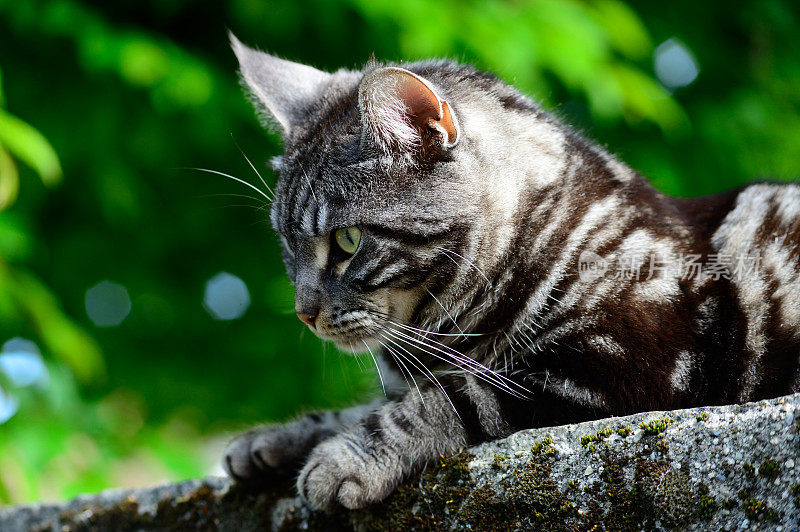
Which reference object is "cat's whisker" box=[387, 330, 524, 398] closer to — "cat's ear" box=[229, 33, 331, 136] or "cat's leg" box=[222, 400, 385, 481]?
"cat's leg" box=[222, 400, 385, 481]

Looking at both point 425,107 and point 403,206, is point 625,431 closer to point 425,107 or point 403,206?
point 403,206

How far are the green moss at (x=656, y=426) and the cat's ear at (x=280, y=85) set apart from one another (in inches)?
53.2

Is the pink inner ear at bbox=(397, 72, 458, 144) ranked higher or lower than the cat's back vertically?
higher

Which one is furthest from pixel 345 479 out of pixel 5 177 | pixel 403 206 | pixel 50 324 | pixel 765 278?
pixel 50 324

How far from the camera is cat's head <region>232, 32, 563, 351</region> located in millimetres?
1919

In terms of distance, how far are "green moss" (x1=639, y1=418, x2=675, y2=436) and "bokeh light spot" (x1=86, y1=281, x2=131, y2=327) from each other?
11.6 feet

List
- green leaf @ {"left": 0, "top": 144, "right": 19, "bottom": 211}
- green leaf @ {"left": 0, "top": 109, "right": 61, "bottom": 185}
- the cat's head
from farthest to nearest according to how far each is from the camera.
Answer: green leaf @ {"left": 0, "top": 144, "right": 19, "bottom": 211} → green leaf @ {"left": 0, "top": 109, "right": 61, "bottom": 185} → the cat's head

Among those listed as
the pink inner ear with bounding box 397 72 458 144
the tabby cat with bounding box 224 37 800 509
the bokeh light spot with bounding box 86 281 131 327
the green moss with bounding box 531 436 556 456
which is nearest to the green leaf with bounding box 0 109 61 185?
the tabby cat with bounding box 224 37 800 509

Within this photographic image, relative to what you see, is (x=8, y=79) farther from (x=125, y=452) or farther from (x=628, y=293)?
(x=628, y=293)

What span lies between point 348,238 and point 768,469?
3.56ft

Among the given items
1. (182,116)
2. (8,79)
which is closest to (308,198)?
(182,116)

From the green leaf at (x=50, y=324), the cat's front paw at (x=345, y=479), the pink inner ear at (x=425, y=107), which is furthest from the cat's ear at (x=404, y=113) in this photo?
the green leaf at (x=50, y=324)

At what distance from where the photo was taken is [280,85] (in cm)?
246

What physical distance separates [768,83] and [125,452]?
389cm
